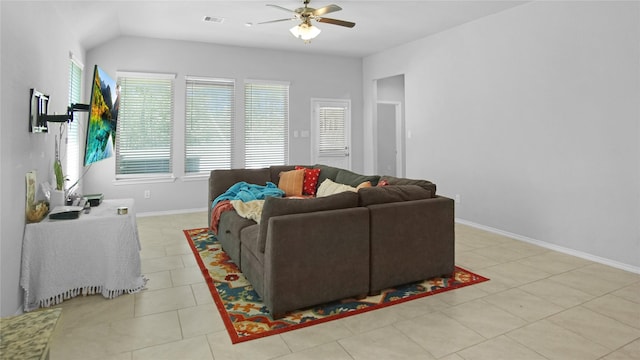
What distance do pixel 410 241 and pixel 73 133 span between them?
4.28 metres

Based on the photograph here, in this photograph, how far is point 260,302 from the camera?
278 centimetres

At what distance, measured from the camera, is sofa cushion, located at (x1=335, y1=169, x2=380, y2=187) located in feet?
12.9

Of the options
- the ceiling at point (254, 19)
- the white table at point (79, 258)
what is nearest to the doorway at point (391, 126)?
the ceiling at point (254, 19)

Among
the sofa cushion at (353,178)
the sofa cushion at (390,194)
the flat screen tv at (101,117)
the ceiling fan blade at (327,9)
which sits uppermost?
the ceiling fan blade at (327,9)

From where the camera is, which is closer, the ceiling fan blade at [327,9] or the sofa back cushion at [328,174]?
the ceiling fan blade at [327,9]

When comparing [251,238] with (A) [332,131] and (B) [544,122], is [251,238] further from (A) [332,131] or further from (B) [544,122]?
(A) [332,131]

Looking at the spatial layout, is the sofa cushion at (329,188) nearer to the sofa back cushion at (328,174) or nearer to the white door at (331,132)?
the sofa back cushion at (328,174)

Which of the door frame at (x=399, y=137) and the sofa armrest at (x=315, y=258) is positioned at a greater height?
the door frame at (x=399, y=137)

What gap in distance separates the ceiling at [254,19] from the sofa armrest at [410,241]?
8.95 ft

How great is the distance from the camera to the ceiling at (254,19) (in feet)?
14.3

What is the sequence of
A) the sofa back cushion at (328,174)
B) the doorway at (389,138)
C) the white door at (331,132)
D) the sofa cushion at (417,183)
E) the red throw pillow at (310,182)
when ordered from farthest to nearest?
the doorway at (389,138)
the white door at (331,132)
the red throw pillow at (310,182)
the sofa back cushion at (328,174)
the sofa cushion at (417,183)

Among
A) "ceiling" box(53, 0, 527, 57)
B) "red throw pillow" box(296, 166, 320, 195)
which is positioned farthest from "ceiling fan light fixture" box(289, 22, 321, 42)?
"red throw pillow" box(296, 166, 320, 195)

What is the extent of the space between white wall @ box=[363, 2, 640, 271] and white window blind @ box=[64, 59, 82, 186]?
5024 mm

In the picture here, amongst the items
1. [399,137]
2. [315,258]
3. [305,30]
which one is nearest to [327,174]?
[305,30]
